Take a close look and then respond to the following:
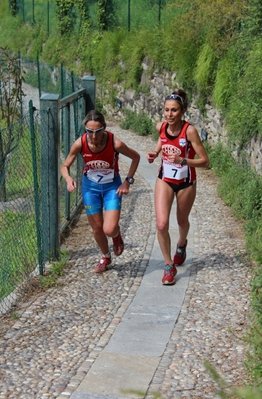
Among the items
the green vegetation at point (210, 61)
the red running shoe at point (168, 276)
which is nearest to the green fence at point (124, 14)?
the green vegetation at point (210, 61)

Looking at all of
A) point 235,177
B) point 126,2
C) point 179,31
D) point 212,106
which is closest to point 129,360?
point 235,177

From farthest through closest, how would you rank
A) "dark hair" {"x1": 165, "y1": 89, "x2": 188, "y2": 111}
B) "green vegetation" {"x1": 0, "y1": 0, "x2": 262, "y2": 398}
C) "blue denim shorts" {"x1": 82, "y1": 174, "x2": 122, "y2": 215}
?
"green vegetation" {"x1": 0, "y1": 0, "x2": 262, "y2": 398}, "blue denim shorts" {"x1": 82, "y1": 174, "x2": 122, "y2": 215}, "dark hair" {"x1": 165, "y1": 89, "x2": 188, "y2": 111}

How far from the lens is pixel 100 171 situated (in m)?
6.12

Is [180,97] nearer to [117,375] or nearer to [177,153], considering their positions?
[177,153]

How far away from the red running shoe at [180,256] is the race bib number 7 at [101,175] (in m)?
1.03

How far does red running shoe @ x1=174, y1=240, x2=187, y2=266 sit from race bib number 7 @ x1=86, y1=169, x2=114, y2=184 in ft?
3.38

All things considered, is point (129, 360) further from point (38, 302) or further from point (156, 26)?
point (156, 26)

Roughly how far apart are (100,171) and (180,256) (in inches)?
48.3

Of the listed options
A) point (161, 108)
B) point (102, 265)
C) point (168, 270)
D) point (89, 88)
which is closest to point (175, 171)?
point (168, 270)

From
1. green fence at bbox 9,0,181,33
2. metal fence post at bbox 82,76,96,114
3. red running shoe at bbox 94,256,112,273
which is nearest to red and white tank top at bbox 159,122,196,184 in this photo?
red running shoe at bbox 94,256,112,273

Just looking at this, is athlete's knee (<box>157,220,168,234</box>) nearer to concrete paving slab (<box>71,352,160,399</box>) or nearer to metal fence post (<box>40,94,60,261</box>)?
metal fence post (<box>40,94,60,261</box>)

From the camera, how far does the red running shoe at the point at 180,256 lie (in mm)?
6543

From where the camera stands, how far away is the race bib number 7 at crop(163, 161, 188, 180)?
5977 mm

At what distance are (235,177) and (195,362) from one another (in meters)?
5.27
